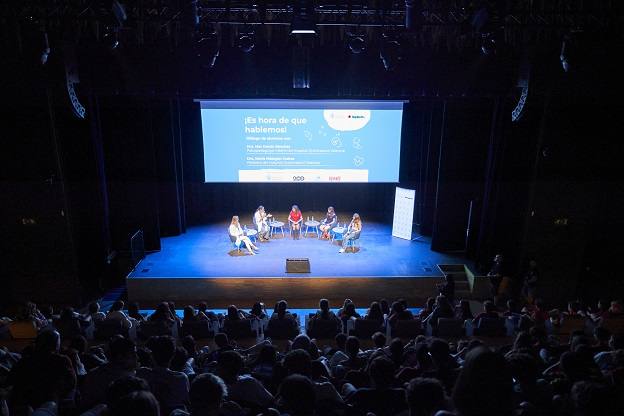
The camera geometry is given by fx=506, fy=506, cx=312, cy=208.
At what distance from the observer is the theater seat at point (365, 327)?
628 cm

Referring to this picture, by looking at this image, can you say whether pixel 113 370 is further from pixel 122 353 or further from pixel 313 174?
pixel 313 174

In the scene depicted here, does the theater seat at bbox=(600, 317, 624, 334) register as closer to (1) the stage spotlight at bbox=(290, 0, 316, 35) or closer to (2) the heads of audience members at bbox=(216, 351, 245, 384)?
(2) the heads of audience members at bbox=(216, 351, 245, 384)

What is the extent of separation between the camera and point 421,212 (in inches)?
499

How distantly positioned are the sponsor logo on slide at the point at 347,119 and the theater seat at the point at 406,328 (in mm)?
6166

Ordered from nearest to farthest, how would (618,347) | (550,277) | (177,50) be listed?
1. (618,347)
2. (177,50)
3. (550,277)

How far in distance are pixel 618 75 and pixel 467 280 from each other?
4.77 m

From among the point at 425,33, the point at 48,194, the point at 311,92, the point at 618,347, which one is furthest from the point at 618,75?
the point at 48,194

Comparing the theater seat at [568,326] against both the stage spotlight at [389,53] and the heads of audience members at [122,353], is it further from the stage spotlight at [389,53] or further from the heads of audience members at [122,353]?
the heads of audience members at [122,353]

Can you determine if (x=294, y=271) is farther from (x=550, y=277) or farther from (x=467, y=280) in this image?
(x=550, y=277)

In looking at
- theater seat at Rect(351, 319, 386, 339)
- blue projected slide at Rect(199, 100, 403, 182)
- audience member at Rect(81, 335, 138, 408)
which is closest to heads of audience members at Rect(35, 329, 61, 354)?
audience member at Rect(81, 335, 138, 408)

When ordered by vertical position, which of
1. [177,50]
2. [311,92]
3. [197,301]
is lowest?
[197,301]

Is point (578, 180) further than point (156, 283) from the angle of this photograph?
Yes

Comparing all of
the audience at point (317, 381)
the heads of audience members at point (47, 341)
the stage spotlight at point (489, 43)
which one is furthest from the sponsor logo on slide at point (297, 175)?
the heads of audience members at point (47, 341)

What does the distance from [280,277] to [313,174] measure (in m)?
3.07
